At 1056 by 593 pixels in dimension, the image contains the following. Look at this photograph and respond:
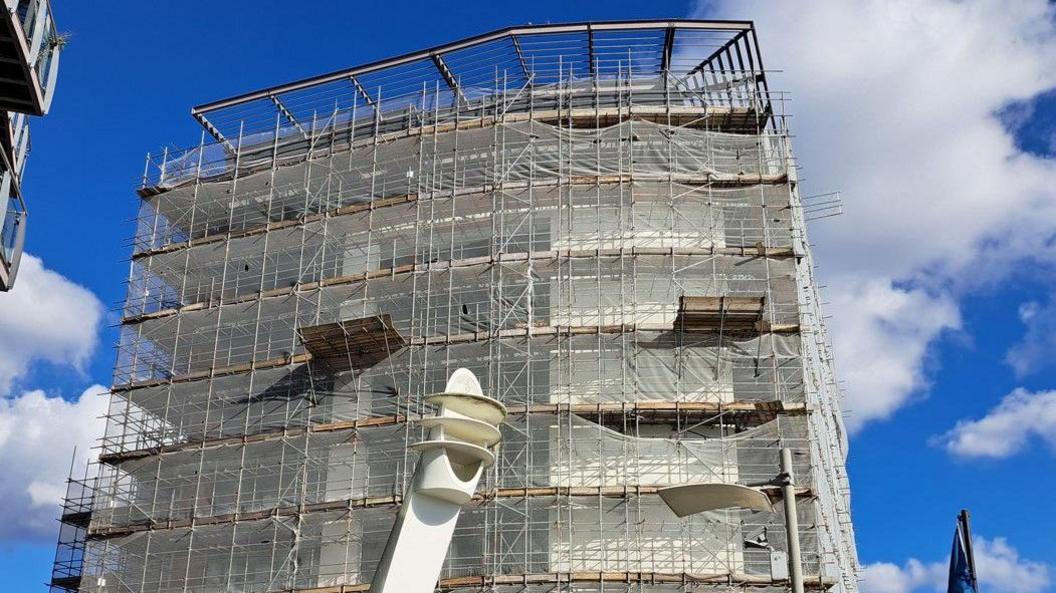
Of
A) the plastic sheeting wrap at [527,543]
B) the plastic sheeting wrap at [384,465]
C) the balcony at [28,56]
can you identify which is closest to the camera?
the balcony at [28,56]

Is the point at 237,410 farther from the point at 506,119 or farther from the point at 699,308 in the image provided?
the point at 699,308

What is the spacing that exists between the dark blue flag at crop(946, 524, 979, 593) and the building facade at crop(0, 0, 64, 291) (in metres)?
15.8

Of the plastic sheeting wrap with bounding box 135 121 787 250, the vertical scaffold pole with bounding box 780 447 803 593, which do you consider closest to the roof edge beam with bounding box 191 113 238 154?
the plastic sheeting wrap with bounding box 135 121 787 250

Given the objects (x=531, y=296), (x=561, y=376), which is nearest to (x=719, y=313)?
(x=561, y=376)

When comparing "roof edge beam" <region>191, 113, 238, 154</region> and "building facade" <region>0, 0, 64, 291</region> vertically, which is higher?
"roof edge beam" <region>191, 113, 238, 154</region>

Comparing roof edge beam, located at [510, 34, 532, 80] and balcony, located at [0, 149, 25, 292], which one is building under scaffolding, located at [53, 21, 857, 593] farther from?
balcony, located at [0, 149, 25, 292]

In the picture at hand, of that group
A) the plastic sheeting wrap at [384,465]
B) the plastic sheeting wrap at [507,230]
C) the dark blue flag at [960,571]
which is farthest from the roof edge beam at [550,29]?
the dark blue flag at [960,571]

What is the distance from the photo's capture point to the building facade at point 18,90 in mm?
16891

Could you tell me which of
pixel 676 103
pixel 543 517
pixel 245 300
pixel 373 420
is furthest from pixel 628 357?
pixel 245 300

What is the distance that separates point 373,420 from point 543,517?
4.84 m

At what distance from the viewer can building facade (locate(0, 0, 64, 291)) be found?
16.9 m

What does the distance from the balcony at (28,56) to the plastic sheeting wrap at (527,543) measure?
12775 millimetres

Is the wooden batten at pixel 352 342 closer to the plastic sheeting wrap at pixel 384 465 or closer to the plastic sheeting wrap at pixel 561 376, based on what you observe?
the plastic sheeting wrap at pixel 561 376

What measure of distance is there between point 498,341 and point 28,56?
13.7 metres
